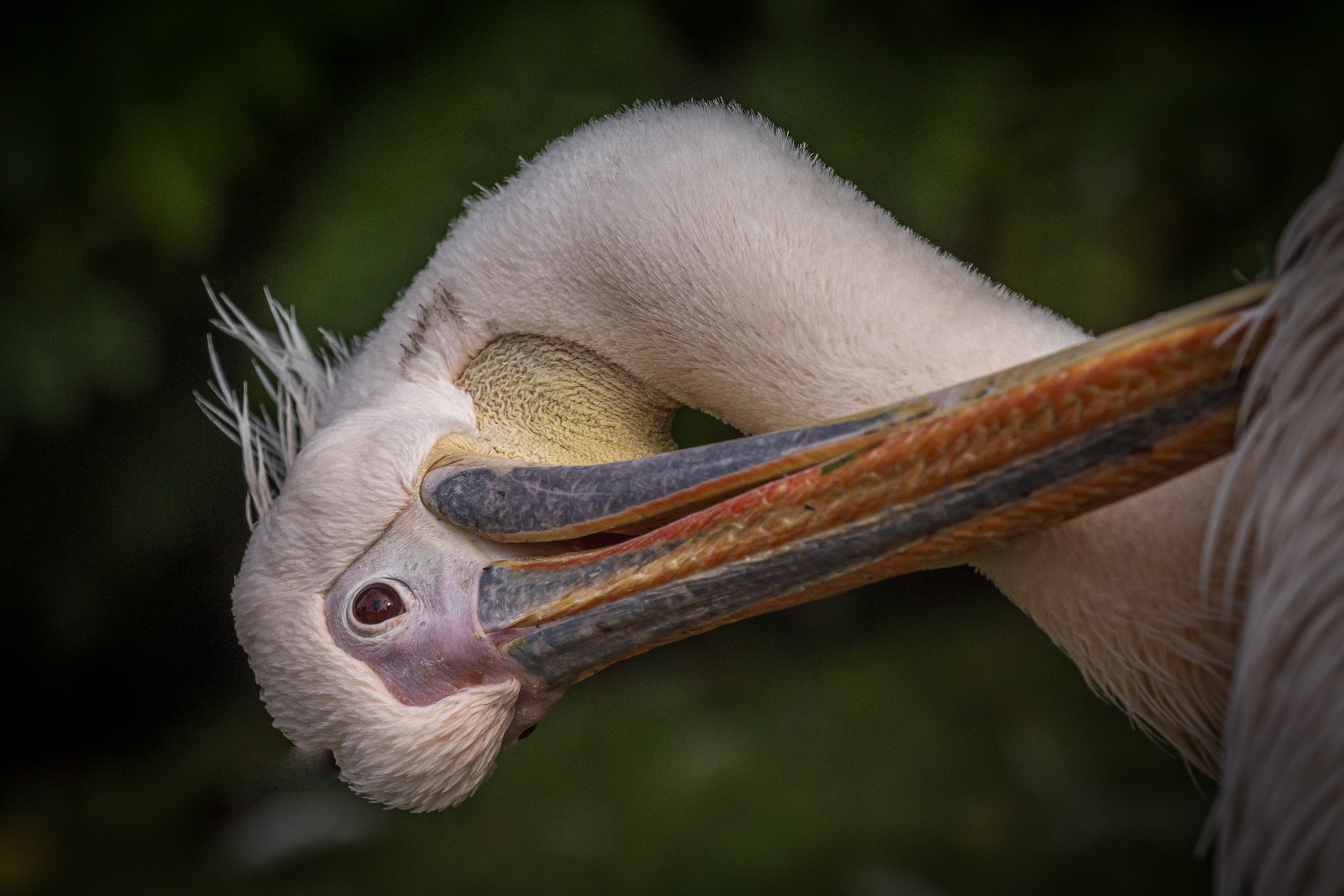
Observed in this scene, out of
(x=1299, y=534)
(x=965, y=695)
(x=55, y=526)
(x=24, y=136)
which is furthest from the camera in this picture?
(x=965, y=695)

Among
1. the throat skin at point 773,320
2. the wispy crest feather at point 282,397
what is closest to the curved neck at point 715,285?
the throat skin at point 773,320

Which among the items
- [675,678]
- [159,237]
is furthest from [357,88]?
[675,678]

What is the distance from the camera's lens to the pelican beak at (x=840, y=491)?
76cm

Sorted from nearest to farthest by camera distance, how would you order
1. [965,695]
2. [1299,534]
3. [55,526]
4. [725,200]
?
[1299,534], [725,200], [55,526], [965,695]

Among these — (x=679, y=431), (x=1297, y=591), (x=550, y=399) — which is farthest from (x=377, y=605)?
(x=679, y=431)

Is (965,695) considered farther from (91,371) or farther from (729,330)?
(91,371)

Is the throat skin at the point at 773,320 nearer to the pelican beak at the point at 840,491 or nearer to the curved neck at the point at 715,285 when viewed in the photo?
the curved neck at the point at 715,285

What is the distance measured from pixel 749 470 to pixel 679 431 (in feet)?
4.33

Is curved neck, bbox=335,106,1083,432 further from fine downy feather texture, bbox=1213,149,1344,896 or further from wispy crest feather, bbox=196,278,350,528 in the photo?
fine downy feather texture, bbox=1213,149,1344,896

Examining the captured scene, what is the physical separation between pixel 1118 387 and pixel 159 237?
1687 millimetres

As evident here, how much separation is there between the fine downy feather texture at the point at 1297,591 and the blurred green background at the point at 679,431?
834 millimetres

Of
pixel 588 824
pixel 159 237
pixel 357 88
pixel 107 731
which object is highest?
pixel 357 88

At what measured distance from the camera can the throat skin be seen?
2.98ft

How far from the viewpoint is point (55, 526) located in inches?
88.8
